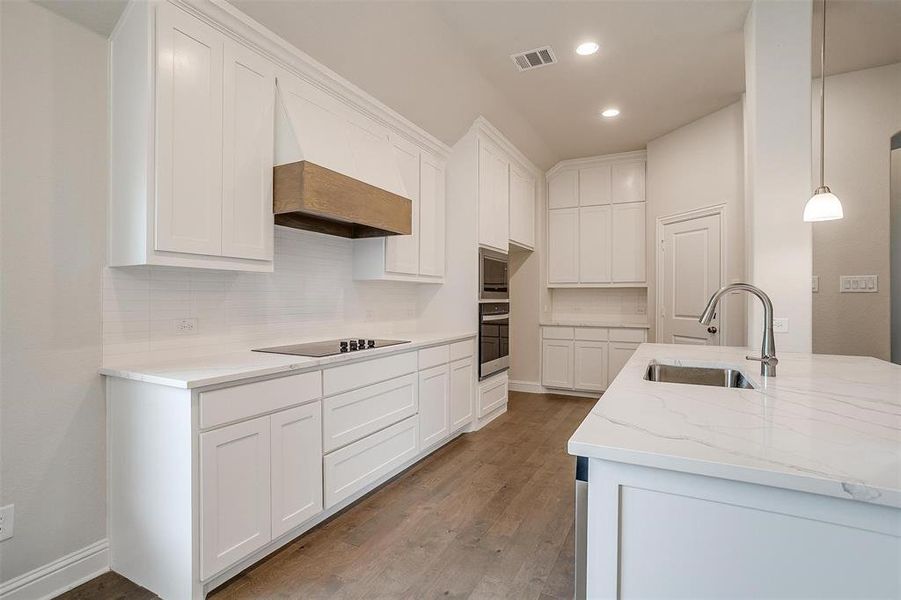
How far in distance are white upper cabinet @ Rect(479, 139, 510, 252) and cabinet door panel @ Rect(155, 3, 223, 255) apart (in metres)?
2.53

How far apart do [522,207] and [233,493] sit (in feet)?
14.0

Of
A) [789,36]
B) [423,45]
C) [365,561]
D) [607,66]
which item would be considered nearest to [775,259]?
[789,36]

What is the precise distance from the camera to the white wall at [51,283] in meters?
1.71

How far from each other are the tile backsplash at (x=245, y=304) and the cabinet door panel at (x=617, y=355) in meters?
2.77

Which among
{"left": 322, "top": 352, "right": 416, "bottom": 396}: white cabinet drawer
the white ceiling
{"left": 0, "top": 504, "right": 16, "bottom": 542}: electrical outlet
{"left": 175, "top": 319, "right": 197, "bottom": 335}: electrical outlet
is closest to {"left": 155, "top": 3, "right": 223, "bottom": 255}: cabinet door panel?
the white ceiling

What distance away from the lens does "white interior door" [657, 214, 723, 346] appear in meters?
4.26

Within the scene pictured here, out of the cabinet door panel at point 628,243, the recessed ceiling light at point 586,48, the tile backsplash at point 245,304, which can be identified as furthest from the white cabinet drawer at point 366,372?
the cabinet door panel at point 628,243

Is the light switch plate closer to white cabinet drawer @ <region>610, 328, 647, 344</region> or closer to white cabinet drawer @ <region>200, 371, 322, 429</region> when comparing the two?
white cabinet drawer @ <region>610, 328, 647, 344</region>

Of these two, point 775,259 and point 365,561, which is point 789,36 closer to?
point 775,259

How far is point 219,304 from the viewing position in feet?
7.98

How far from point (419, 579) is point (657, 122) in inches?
183

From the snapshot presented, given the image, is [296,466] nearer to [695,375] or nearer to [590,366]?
[695,375]

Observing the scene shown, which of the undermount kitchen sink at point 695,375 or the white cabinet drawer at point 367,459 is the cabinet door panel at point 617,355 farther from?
the undermount kitchen sink at point 695,375

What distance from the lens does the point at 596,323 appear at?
5590 mm
